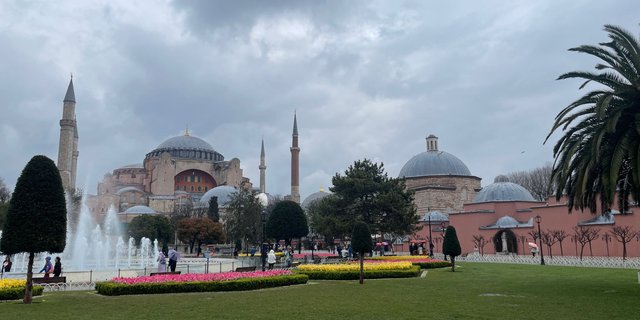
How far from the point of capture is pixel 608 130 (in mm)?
10227

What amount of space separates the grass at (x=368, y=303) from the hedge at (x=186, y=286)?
1.36ft

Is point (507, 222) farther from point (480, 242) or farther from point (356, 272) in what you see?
point (356, 272)

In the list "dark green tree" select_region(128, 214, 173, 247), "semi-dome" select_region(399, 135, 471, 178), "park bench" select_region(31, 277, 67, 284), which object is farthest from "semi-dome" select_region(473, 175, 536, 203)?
"park bench" select_region(31, 277, 67, 284)

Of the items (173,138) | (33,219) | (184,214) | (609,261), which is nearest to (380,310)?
(33,219)

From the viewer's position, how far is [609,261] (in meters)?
22.3

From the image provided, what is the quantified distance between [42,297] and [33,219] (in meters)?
2.36

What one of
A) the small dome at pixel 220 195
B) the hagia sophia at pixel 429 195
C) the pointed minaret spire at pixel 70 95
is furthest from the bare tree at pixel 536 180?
the pointed minaret spire at pixel 70 95

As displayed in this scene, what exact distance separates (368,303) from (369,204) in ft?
62.2

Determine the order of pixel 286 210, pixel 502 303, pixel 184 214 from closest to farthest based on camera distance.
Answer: pixel 502 303
pixel 286 210
pixel 184 214

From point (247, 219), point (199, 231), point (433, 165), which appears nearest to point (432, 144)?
point (433, 165)

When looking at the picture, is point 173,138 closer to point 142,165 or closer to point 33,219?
point 142,165

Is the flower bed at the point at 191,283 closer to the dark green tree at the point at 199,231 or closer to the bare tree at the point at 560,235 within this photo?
the bare tree at the point at 560,235

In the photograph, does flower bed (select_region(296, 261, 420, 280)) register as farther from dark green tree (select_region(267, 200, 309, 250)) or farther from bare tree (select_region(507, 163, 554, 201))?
bare tree (select_region(507, 163, 554, 201))

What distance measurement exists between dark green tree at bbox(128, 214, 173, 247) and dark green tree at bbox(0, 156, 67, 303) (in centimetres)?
3530
